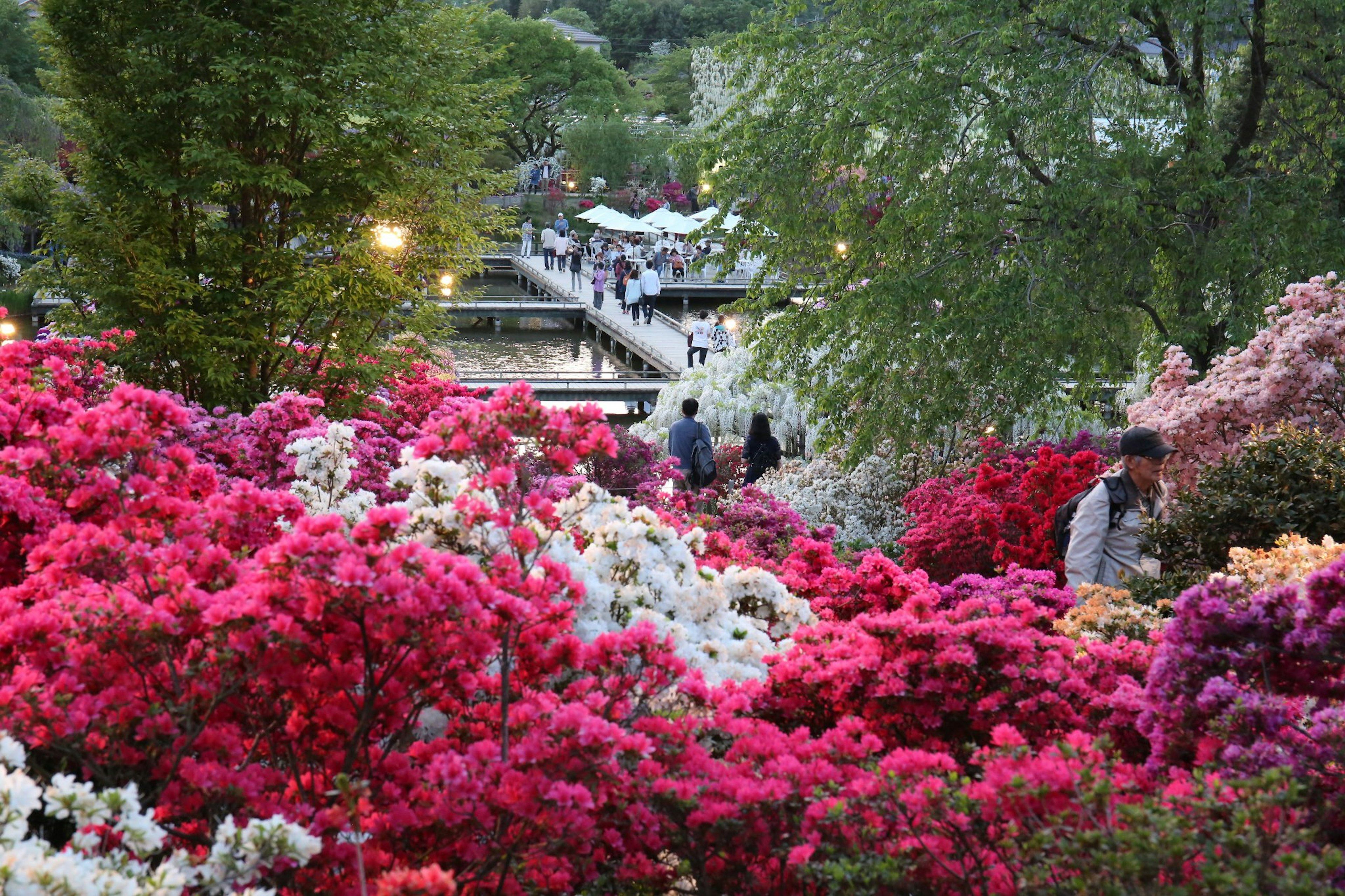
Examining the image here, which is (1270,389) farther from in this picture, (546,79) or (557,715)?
(546,79)

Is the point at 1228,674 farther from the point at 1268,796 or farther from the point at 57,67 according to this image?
the point at 57,67

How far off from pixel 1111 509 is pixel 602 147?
4174cm

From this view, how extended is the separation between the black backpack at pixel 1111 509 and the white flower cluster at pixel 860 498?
13.3 feet

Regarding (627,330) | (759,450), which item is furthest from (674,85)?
(759,450)

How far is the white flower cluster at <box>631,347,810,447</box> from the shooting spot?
1407 cm

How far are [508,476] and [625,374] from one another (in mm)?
15919

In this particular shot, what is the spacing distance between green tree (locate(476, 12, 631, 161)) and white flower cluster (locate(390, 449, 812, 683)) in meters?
44.7

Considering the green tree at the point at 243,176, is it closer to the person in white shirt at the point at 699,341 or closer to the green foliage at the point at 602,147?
the person in white shirt at the point at 699,341

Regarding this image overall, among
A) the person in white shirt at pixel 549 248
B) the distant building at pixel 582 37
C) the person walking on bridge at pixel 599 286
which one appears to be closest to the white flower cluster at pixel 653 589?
the person walking on bridge at pixel 599 286

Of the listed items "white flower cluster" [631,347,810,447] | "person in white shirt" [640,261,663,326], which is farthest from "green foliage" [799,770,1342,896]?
"person in white shirt" [640,261,663,326]

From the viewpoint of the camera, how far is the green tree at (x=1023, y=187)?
27.1 feet

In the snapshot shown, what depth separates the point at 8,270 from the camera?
26797mm

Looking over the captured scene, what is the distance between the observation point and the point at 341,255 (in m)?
8.24

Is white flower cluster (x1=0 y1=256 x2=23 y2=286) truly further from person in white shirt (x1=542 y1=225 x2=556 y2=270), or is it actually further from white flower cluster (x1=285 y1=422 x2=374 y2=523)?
white flower cluster (x1=285 y1=422 x2=374 y2=523)
